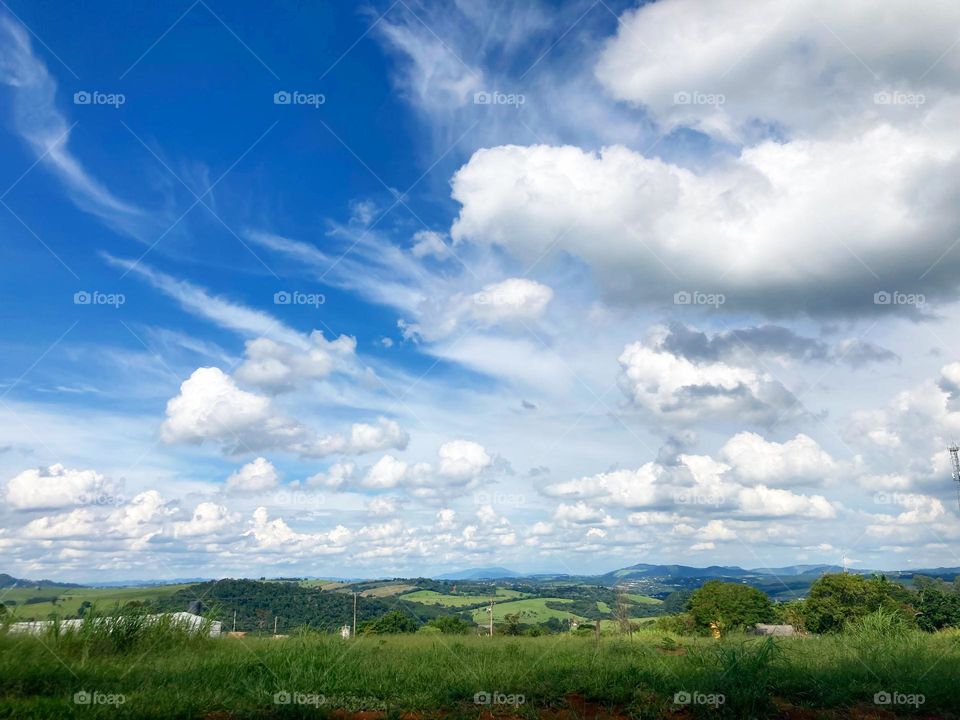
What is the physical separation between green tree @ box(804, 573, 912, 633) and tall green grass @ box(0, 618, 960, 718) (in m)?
48.0

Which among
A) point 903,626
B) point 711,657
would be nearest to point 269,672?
point 711,657

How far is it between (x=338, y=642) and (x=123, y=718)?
5009 mm

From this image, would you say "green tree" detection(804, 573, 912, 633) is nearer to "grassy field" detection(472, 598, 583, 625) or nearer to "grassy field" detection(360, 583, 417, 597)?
"grassy field" detection(472, 598, 583, 625)

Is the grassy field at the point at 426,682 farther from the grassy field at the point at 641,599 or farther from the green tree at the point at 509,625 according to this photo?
the grassy field at the point at 641,599

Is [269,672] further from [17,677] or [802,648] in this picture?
[802,648]

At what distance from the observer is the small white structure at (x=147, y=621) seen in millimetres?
10695

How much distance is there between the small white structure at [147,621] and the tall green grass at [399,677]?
0.64ft

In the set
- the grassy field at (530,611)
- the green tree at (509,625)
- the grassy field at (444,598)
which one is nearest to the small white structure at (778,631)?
the green tree at (509,625)

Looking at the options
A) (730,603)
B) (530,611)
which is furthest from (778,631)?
(730,603)

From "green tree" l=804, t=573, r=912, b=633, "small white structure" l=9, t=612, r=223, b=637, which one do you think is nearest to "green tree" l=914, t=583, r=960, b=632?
"green tree" l=804, t=573, r=912, b=633

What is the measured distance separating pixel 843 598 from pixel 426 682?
200 ft

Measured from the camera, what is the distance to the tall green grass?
7754 mm

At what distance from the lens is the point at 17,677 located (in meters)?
8.04

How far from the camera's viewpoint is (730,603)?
55938 mm
